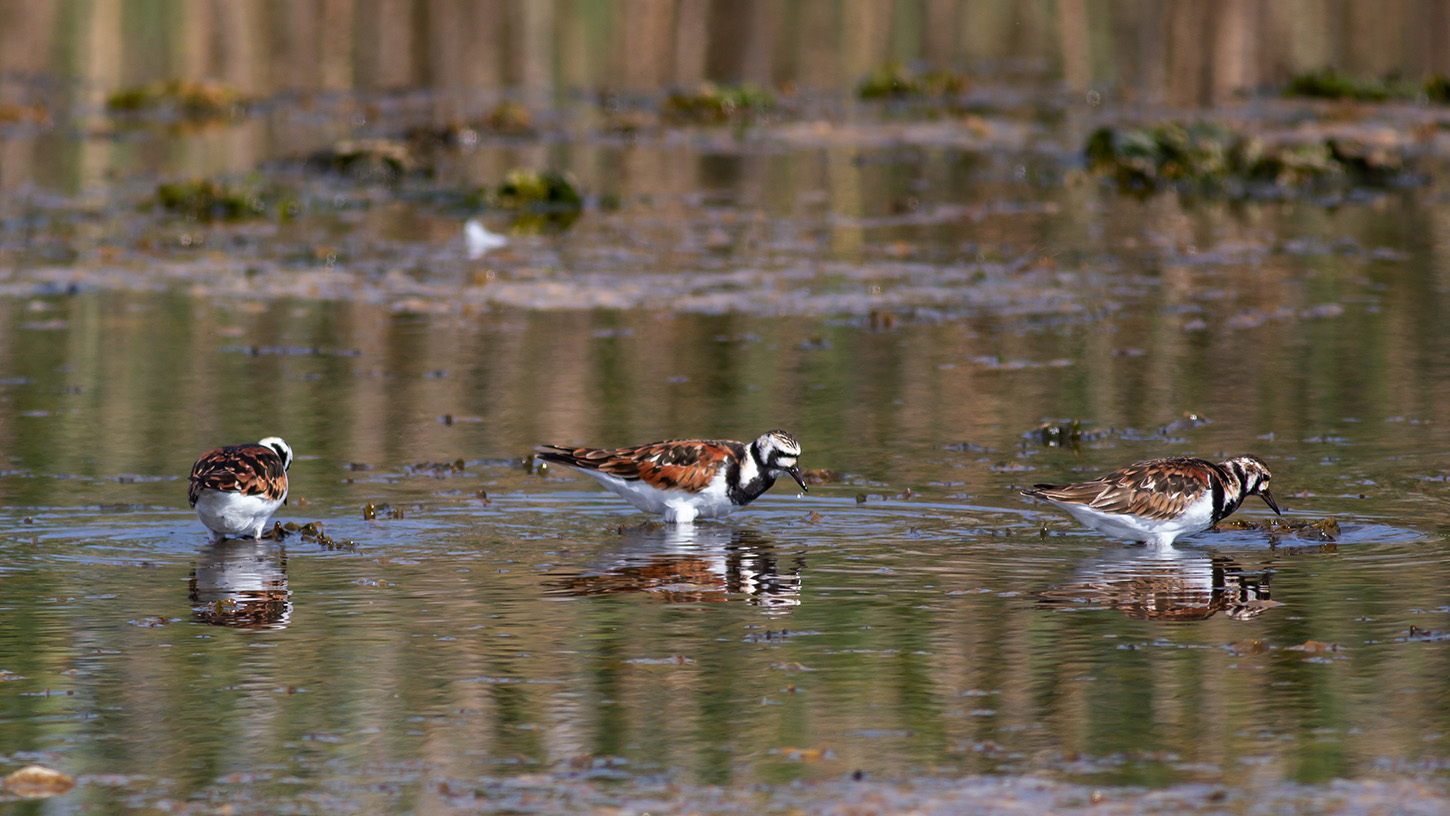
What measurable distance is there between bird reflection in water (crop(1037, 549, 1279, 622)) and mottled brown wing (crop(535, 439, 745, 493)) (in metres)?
2.90

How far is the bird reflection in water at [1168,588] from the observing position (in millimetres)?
13273

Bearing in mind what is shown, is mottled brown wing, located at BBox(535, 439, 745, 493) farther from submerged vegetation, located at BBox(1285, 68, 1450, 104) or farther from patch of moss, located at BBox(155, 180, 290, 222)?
submerged vegetation, located at BBox(1285, 68, 1450, 104)

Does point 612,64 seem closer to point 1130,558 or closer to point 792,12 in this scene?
point 792,12

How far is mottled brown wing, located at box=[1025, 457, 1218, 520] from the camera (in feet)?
49.1

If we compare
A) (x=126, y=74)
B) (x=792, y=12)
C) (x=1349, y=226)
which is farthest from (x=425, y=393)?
(x=792, y=12)

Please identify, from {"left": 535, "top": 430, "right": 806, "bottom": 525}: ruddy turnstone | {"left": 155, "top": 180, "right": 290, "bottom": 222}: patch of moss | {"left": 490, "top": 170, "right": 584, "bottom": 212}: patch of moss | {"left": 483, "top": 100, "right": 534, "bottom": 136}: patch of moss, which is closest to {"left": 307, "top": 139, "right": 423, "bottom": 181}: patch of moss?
{"left": 490, "top": 170, "right": 584, "bottom": 212}: patch of moss

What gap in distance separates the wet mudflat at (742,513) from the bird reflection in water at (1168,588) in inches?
1.8

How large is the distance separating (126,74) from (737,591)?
48557mm

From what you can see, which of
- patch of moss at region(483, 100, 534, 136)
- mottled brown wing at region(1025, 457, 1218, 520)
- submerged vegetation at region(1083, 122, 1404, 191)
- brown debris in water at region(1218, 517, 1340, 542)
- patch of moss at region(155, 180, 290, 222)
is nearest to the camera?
mottled brown wing at region(1025, 457, 1218, 520)

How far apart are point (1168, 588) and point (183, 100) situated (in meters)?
41.9

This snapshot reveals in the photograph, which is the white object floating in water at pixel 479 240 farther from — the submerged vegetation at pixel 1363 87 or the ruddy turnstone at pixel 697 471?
the submerged vegetation at pixel 1363 87

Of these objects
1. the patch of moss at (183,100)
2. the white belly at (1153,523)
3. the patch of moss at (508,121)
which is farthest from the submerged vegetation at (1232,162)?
the white belly at (1153,523)

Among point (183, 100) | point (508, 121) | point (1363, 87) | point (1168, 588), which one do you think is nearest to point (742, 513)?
point (1168, 588)

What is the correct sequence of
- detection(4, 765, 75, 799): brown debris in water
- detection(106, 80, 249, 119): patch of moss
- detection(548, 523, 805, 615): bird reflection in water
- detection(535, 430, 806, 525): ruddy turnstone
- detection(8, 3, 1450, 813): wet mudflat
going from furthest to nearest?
detection(106, 80, 249, 119): patch of moss, detection(535, 430, 806, 525): ruddy turnstone, detection(548, 523, 805, 615): bird reflection in water, detection(8, 3, 1450, 813): wet mudflat, detection(4, 765, 75, 799): brown debris in water
